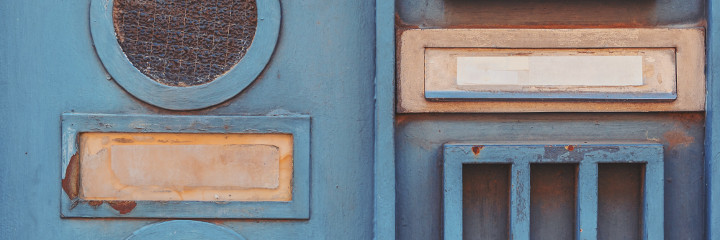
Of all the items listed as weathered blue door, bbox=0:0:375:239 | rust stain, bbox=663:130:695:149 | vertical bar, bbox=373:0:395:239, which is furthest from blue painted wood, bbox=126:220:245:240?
rust stain, bbox=663:130:695:149

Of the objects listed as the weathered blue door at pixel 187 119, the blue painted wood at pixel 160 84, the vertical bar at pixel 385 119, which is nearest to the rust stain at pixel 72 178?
the weathered blue door at pixel 187 119

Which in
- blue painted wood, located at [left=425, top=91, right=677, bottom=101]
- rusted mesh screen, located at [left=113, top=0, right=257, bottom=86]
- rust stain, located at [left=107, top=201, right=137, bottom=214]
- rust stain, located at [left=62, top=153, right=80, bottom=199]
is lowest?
rust stain, located at [left=107, top=201, right=137, bottom=214]

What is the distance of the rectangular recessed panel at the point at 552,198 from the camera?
56.3 inches

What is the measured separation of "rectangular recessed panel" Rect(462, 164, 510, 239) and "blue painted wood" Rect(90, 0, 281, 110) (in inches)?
26.3

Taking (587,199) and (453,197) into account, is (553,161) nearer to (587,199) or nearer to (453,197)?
(587,199)

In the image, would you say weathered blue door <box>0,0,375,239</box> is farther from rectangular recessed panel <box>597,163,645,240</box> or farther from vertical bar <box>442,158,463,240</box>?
rectangular recessed panel <box>597,163,645,240</box>

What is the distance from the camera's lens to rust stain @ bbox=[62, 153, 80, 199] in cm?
146

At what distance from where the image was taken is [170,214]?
57.7 inches

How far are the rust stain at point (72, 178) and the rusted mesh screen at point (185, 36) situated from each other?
315 mm

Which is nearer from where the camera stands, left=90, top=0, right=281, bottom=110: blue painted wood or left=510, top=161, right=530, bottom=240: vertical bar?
left=510, top=161, right=530, bottom=240: vertical bar

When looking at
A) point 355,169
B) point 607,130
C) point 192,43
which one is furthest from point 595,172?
point 192,43

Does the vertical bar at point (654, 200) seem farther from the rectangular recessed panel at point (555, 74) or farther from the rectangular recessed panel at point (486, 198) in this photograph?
the rectangular recessed panel at point (486, 198)

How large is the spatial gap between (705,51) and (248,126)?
4.16ft

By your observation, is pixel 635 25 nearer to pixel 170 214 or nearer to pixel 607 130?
pixel 607 130
